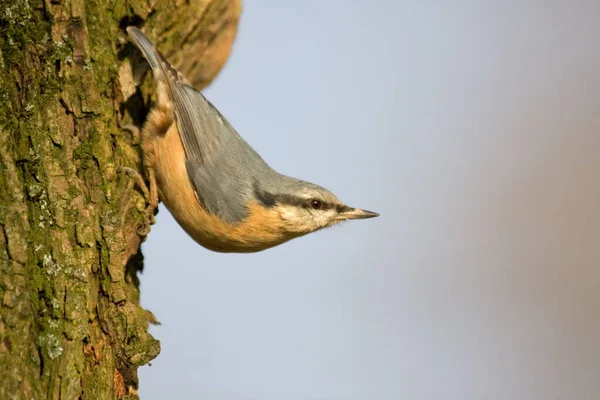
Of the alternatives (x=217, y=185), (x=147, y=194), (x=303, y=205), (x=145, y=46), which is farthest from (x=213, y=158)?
(x=145, y=46)

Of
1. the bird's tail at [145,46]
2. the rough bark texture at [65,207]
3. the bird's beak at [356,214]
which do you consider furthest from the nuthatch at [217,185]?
the rough bark texture at [65,207]

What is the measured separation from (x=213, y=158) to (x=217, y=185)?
0.14 m

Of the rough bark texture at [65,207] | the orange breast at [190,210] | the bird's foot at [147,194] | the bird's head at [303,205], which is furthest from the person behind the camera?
the bird's head at [303,205]

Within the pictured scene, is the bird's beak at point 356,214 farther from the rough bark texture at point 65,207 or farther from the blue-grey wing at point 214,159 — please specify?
the rough bark texture at point 65,207

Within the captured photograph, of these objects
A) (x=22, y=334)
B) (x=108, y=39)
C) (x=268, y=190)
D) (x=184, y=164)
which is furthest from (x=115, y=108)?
(x=22, y=334)

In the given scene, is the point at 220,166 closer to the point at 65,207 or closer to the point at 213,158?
the point at 213,158

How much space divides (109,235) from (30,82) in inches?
24.8

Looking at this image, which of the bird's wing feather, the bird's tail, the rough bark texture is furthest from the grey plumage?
the rough bark texture

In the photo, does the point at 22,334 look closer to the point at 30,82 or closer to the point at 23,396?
the point at 23,396

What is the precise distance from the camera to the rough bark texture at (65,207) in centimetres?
224

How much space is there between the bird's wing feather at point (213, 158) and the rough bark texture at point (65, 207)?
408mm

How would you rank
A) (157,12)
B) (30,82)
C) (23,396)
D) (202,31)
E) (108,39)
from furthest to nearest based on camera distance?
(202,31) < (157,12) < (108,39) < (30,82) < (23,396)

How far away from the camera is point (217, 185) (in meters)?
3.46

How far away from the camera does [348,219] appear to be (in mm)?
3596
